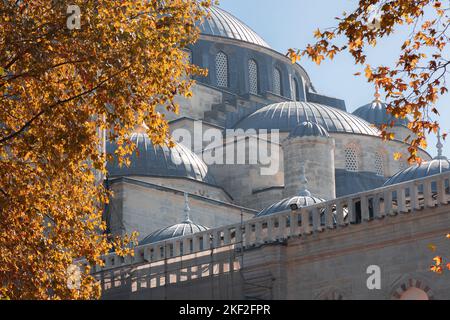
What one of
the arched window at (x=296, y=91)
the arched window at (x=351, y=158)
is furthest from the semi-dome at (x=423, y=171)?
the arched window at (x=296, y=91)

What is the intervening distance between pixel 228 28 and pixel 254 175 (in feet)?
36.2

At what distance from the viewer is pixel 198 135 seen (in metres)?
43.8

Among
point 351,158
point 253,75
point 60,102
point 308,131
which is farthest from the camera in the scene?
point 253,75

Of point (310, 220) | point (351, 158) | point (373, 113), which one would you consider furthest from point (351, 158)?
point (310, 220)

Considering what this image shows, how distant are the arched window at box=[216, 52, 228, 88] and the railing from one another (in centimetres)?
2311

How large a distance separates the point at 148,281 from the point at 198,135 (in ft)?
61.7

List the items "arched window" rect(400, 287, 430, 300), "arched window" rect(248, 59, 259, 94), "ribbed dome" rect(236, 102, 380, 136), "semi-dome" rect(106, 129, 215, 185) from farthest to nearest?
"arched window" rect(248, 59, 259, 94)
"ribbed dome" rect(236, 102, 380, 136)
"semi-dome" rect(106, 129, 215, 185)
"arched window" rect(400, 287, 430, 300)

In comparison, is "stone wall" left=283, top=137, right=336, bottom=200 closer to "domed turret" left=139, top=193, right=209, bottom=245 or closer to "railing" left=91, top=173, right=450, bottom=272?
"domed turret" left=139, top=193, right=209, bottom=245

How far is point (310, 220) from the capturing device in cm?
2314

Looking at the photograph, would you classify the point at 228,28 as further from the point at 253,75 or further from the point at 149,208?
the point at 149,208

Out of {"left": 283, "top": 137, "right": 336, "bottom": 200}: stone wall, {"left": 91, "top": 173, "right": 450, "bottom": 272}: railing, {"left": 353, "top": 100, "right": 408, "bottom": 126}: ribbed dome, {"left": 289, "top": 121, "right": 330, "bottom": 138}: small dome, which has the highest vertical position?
{"left": 353, "top": 100, "right": 408, "bottom": 126}: ribbed dome

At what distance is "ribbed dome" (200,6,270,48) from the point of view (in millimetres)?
49250

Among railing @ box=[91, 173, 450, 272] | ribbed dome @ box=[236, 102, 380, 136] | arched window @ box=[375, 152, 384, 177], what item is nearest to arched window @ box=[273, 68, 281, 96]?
ribbed dome @ box=[236, 102, 380, 136]
